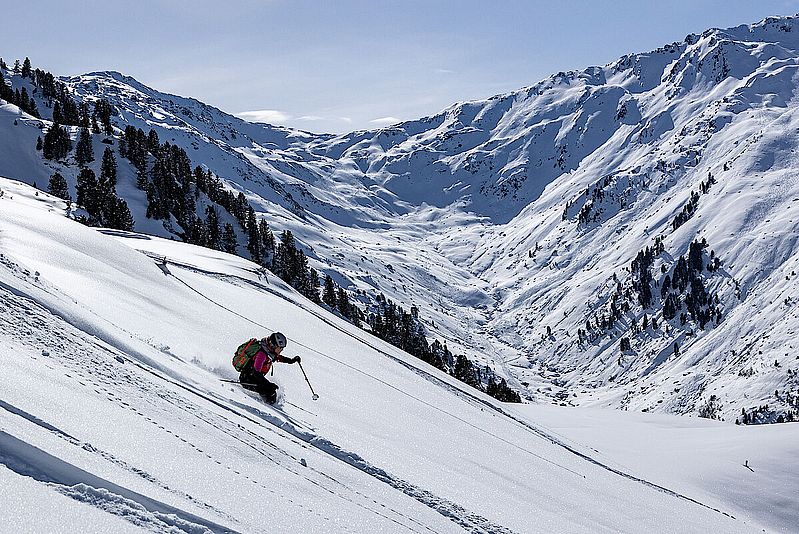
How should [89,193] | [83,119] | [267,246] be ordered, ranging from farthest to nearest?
[83,119], [267,246], [89,193]

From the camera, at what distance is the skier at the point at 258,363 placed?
1318 cm

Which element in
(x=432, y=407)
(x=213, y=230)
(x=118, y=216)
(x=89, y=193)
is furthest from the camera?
(x=213, y=230)

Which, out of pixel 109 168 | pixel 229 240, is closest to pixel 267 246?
pixel 229 240

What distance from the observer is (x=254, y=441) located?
9484 millimetres

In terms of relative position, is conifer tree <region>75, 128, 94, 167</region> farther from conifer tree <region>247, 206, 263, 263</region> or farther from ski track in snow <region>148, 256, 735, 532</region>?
ski track in snow <region>148, 256, 735, 532</region>

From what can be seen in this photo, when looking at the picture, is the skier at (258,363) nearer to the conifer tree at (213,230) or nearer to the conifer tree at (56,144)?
the conifer tree at (213,230)

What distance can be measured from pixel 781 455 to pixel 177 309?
23.8 m

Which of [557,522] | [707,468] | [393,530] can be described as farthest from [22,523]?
[707,468]

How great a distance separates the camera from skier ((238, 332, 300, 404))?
13183 mm

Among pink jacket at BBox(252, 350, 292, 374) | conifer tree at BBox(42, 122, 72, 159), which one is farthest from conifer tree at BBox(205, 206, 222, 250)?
pink jacket at BBox(252, 350, 292, 374)

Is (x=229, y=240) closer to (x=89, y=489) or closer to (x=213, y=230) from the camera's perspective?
(x=213, y=230)

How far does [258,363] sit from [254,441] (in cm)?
446

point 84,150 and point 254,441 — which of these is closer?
point 254,441

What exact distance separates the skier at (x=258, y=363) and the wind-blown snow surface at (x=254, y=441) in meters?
0.49
